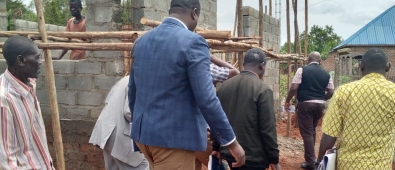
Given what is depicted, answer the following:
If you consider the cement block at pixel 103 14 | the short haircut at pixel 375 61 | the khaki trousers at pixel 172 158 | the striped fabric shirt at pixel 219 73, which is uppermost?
the cement block at pixel 103 14

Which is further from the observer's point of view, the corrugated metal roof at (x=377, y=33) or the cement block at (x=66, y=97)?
the corrugated metal roof at (x=377, y=33)

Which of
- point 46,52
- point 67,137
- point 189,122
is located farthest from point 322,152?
point 67,137

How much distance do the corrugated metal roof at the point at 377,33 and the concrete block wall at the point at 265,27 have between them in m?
11.1

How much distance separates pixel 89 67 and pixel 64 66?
1.24 feet

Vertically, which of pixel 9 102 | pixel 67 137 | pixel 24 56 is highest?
pixel 24 56

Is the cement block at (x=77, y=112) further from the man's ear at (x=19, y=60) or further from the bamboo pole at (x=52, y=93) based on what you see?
the man's ear at (x=19, y=60)

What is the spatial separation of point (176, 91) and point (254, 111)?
1.18 m

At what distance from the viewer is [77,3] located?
6305 mm

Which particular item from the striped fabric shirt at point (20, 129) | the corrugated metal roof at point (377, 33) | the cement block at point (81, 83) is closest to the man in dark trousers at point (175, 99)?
the striped fabric shirt at point (20, 129)

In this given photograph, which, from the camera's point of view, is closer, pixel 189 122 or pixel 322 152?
pixel 189 122

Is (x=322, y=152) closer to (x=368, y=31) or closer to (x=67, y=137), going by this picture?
(x=67, y=137)

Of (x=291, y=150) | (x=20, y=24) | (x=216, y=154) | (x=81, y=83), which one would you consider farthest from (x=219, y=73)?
(x=20, y=24)

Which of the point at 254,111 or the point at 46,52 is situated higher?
the point at 46,52

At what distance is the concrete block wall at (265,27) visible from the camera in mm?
10445
